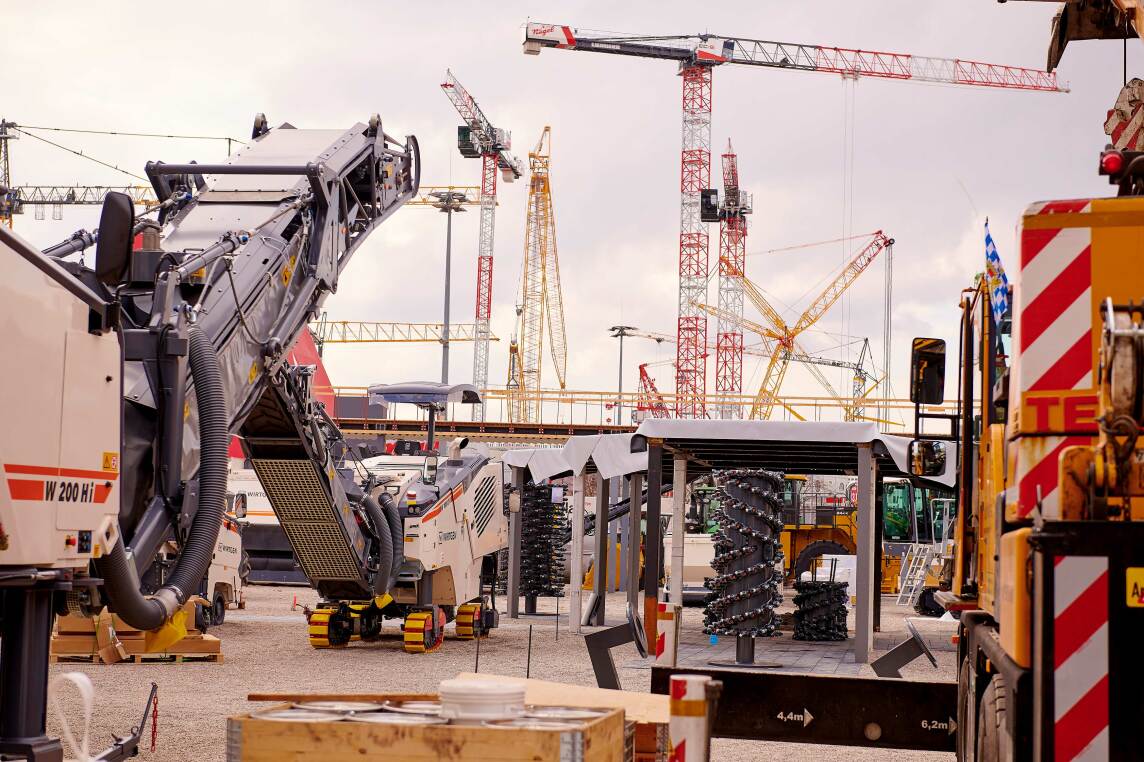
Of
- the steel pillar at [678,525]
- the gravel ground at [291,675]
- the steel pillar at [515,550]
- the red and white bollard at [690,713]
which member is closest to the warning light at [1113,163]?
the red and white bollard at [690,713]

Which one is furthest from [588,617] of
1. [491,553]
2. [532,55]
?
[532,55]

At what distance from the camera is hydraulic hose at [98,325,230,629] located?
9.28 m

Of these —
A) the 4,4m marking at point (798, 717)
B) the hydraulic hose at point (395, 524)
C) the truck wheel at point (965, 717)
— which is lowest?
the 4,4m marking at point (798, 717)

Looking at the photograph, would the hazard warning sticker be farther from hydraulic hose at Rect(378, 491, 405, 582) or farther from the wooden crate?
hydraulic hose at Rect(378, 491, 405, 582)

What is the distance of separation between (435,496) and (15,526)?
40.2ft

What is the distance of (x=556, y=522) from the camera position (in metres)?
28.1

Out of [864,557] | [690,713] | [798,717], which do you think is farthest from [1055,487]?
[864,557]

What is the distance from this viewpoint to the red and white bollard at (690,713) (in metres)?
5.17

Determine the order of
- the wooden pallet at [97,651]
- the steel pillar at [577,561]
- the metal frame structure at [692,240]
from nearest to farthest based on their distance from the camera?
1. the wooden pallet at [97,651]
2. the steel pillar at [577,561]
3. the metal frame structure at [692,240]

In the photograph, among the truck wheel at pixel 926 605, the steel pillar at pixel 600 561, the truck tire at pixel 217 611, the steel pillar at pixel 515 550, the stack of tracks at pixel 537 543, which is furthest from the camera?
the truck wheel at pixel 926 605

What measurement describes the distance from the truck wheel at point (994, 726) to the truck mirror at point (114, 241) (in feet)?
15.9

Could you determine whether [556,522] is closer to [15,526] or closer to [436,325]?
[15,526]

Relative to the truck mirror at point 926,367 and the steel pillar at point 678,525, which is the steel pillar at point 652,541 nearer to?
the steel pillar at point 678,525

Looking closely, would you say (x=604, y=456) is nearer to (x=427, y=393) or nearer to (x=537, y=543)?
(x=427, y=393)
